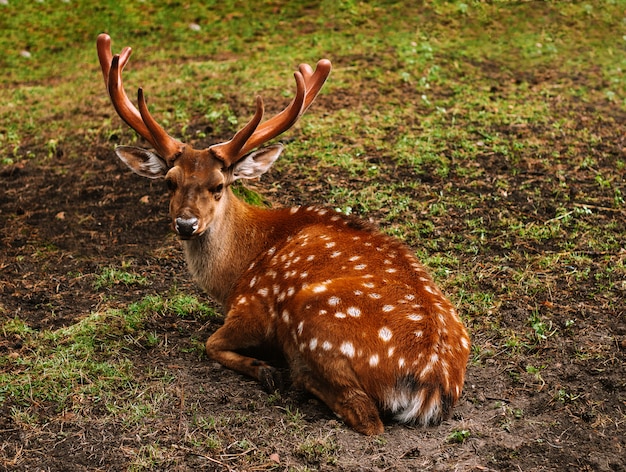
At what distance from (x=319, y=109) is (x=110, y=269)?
344 centimetres

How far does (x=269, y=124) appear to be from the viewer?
17.3 feet

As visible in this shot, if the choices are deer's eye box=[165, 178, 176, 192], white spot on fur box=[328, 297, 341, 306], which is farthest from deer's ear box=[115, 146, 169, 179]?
white spot on fur box=[328, 297, 341, 306]

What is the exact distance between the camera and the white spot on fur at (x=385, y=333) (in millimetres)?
4070

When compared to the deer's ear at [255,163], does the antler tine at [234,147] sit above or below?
above

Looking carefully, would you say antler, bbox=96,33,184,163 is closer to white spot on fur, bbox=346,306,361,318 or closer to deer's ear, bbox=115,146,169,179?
deer's ear, bbox=115,146,169,179

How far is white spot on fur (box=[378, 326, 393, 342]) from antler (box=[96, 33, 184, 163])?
6.07 ft

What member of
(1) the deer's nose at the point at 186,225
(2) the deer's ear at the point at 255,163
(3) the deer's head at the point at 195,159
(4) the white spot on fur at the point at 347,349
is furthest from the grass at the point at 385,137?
(2) the deer's ear at the point at 255,163

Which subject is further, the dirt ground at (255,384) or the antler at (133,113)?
the antler at (133,113)

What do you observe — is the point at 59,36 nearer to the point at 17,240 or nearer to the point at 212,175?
the point at 17,240

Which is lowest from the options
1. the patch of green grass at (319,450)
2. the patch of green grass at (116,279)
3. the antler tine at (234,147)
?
the patch of green grass at (116,279)

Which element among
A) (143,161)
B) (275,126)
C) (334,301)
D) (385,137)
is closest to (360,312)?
(334,301)

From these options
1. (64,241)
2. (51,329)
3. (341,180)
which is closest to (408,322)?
(51,329)

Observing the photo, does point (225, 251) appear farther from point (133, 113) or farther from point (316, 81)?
point (316, 81)

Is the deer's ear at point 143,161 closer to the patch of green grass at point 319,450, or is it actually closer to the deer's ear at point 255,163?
the deer's ear at point 255,163
